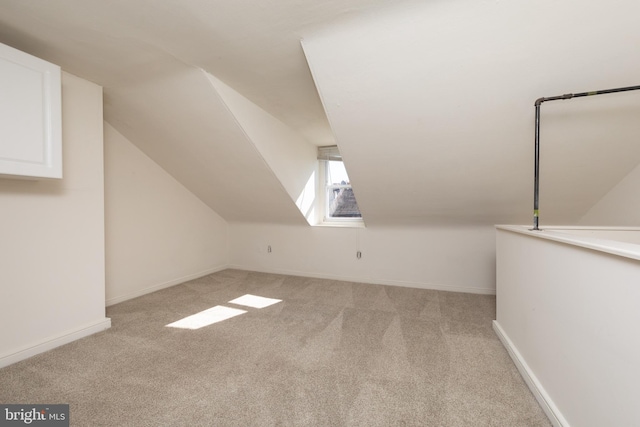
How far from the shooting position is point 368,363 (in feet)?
5.64

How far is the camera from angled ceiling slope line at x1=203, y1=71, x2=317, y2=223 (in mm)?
2320

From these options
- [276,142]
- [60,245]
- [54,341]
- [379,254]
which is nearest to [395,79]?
[276,142]

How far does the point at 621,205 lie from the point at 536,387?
2.01m

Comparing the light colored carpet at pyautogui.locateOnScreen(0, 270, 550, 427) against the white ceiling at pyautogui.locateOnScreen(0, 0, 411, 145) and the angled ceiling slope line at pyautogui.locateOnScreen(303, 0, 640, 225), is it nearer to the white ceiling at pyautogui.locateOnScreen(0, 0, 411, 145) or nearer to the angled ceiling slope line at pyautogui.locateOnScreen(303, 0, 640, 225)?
the angled ceiling slope line at pyautogui.locateOnScreen(303, 0, 640, 225)

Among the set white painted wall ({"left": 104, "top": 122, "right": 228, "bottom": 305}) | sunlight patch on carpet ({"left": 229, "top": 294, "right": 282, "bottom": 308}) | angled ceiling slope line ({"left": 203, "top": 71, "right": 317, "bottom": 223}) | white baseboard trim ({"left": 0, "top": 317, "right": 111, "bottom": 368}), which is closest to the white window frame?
angled ceiling slope line ({"left": 203, "top": 71, "right": 317, "bottom": 223})

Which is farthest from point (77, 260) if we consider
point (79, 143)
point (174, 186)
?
point (174, 186)

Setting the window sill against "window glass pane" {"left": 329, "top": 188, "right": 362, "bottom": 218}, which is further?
"window glass pane" {"left": 329, "top": 188, "right": 362, "bottom": 218}

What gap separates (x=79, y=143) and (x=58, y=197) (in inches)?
17.6

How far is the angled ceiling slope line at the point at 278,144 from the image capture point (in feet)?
7.61

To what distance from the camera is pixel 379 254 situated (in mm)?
3488

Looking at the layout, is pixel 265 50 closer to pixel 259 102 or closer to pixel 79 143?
pixel 259 102

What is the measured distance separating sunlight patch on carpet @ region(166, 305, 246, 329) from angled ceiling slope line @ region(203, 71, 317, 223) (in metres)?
1.44
